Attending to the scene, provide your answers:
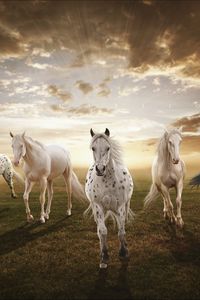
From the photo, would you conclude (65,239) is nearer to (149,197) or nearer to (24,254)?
(24,254)

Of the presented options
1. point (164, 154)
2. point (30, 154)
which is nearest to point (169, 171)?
point (164, 154)

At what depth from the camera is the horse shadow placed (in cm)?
436

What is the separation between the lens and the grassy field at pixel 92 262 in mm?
4539

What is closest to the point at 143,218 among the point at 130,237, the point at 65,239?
the point at 130,237

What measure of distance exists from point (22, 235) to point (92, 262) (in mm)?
2726

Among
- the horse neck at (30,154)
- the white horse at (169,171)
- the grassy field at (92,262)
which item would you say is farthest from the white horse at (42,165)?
the white horse at (169,171)

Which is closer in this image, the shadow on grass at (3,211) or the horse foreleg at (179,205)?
the horse foreleg at (179,205)

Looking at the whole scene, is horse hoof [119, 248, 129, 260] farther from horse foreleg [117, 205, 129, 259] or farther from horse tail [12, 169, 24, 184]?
horse tail [12, 169, 24, 184]

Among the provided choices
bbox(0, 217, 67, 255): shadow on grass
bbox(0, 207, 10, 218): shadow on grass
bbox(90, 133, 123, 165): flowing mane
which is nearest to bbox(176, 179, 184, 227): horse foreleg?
bbox(90, 133, 123, 165): flowing mane

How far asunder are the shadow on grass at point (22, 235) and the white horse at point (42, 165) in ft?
1.78

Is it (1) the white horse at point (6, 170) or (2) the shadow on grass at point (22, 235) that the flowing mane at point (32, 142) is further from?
(1) the white horse at point (6, 170)

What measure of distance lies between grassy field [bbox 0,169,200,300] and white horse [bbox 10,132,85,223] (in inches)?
43.0

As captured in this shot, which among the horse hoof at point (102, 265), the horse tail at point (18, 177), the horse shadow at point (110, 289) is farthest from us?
the horse tail at point (18, 177)

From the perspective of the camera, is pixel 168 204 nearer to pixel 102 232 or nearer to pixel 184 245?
pixel 184 245
